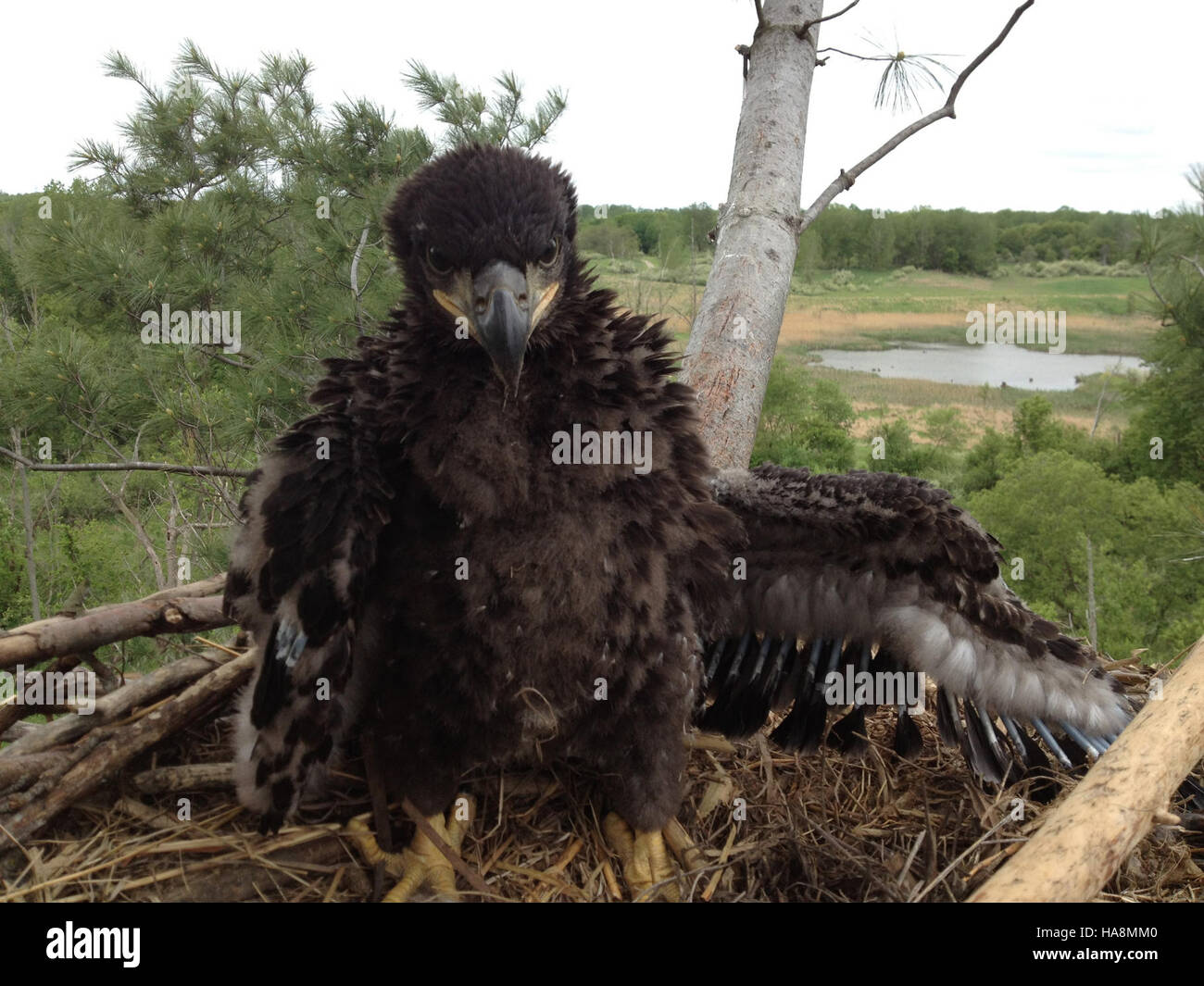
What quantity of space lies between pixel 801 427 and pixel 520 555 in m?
25.6

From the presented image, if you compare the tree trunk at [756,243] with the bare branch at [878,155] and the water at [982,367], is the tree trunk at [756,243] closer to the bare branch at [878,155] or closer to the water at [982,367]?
the bare branch at [878,155]

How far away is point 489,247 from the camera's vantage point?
2.47m

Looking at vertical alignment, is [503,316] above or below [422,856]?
above

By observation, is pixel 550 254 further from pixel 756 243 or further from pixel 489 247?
pixel 756 243

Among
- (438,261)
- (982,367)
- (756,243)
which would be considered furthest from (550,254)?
(982,367)

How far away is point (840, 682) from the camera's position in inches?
132

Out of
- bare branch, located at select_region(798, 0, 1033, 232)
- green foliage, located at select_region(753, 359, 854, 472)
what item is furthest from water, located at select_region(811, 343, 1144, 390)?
bare branch, located at select_region(798, 0, 1033, 232)

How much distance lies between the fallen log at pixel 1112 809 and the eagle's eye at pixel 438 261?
2146 mm

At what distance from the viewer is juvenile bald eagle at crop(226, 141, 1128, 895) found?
2.49 meters

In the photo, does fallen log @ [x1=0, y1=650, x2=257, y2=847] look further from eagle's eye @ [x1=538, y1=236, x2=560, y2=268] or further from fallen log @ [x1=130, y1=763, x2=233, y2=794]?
eagle's eye @ [x1=538, y1=236, x2=560, y2=268]

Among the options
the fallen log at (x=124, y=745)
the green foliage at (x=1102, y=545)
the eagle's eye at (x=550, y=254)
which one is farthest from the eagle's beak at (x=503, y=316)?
the green foliage at (x=1102, y=545)

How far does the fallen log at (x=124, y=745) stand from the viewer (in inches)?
102

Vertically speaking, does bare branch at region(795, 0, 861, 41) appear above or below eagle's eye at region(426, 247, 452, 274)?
above

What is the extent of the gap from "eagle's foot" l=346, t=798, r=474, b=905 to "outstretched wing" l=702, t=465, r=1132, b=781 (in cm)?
111
